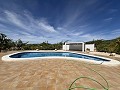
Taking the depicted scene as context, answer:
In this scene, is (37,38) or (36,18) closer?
(36,18)

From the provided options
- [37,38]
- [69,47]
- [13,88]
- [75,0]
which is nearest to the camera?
[13,88]

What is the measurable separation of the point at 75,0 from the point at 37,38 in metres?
30.4

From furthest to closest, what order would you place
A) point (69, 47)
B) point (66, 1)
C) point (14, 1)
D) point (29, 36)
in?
point (29, 36) < point (69, 47) < point (66, 1) < point (14, 1)

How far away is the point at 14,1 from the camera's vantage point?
37.4 feet

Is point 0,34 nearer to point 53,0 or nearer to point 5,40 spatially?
point 5,40

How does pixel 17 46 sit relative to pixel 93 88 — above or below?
above

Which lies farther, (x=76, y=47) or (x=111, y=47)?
(x=76, y=47)

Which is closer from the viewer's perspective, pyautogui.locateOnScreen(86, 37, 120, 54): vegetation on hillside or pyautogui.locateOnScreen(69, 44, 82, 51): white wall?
pyautogui.locateOnScreen(86, 37, 120, 54): vegetation on hillside

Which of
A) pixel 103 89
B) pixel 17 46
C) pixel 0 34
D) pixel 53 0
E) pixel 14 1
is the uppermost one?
pixel 53 0

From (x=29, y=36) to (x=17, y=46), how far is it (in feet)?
39.1

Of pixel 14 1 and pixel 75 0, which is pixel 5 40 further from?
pixel 75 0

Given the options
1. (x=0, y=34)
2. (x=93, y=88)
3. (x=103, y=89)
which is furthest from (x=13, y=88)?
(x=0, y=34)

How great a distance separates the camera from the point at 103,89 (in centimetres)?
346

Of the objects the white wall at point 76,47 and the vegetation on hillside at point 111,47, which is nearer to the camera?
the vegetation on hillside at point 111,47
